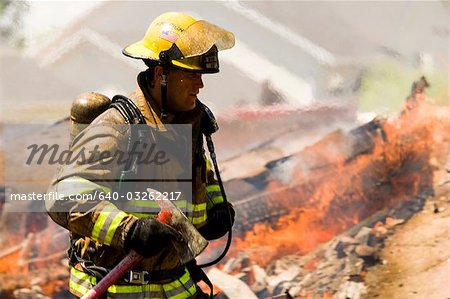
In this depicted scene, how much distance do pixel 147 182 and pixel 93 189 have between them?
32cm

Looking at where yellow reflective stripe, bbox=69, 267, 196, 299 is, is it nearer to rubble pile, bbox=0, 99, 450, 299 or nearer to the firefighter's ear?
the firefighter's ear

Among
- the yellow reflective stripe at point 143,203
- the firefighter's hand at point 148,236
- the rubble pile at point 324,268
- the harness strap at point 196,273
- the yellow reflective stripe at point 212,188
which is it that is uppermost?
the yellow reflective stripe at point 143,203

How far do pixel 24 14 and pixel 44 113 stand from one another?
0.99 metres

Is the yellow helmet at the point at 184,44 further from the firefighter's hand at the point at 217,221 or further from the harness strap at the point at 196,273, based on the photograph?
the harness strap at the point at 196,273

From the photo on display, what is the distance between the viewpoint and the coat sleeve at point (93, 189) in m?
2.76

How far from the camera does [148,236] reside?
108 inches

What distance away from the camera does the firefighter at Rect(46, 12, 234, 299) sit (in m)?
2.78

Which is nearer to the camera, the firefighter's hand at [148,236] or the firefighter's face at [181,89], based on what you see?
the firefighter's hand at [148,236]

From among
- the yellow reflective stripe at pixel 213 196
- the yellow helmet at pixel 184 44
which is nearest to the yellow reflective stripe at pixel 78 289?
the yellow reflective stripe at pixel 213 196

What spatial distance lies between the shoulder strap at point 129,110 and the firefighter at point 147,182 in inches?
0.8

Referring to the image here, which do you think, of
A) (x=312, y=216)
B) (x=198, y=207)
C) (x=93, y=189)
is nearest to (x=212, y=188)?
(x=198, y=207)

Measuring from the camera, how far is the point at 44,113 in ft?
24.4

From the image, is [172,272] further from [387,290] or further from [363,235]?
[363,235]

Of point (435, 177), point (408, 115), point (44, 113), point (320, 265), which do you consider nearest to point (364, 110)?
point (408, 115)
